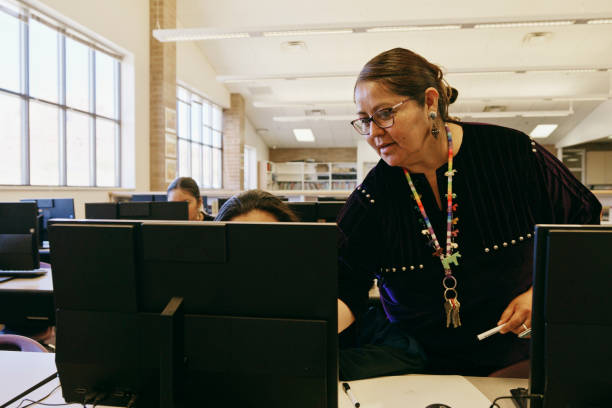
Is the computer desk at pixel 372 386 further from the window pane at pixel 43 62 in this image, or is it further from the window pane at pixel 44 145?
the window pane at pixel 43 62

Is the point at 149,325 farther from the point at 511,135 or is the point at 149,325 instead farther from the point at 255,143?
the point at 255,143

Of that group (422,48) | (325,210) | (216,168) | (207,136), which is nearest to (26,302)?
(325,210)

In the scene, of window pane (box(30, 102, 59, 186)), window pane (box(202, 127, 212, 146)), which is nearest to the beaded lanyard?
window pane (box(30, 102, 59, 186))

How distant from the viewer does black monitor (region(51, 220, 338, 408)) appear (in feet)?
2.16

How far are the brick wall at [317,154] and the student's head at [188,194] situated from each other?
1182 cm

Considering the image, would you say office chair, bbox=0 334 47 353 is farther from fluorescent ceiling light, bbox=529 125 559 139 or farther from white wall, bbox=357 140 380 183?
fluorescent ceiling light, bbox=529 125 559 139

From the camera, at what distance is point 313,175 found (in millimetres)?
15008

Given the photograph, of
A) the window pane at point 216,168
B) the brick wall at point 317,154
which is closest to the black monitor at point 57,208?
the window pane at point 216,168

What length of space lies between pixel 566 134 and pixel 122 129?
1196 centimetres

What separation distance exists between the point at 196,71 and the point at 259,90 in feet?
6.64

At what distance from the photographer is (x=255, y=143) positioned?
518 inches

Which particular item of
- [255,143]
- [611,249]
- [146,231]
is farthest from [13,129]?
[255,143]

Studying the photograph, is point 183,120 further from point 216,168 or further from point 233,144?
point 233,144

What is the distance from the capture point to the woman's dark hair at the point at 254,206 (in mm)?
1203
